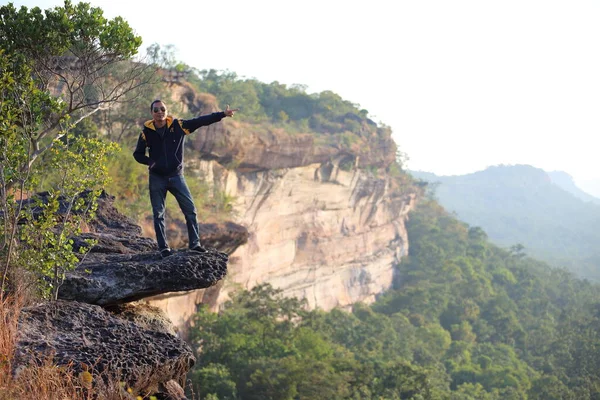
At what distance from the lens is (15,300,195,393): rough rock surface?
3.58 metres

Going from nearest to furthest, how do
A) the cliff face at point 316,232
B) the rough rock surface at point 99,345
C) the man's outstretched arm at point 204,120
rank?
the rough rock surface at point 99,345 → the man's outstretched arm at point 204,120 → the cliff face at point 316,232

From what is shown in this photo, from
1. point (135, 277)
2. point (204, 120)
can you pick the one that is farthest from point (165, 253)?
point (204, 120)

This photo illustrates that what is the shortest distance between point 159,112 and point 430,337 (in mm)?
24481

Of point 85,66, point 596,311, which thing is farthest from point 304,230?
point 85,66

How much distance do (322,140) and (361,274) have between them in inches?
384

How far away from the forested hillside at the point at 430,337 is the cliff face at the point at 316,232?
1758 millimetres

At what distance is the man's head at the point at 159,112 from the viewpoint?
4.62m

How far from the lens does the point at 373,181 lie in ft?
112

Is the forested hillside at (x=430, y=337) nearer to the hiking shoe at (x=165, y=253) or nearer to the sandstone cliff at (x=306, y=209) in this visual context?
the sandstone cliff at (x=306, y=209)

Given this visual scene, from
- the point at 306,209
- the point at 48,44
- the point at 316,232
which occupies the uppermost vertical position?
the point at 48,44

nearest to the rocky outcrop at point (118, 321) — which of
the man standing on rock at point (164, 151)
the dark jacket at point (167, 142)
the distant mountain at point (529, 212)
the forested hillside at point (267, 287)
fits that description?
the forested hillside at point (267, 287)

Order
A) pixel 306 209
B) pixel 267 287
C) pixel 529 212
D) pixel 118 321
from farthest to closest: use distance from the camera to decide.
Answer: pixel 529 212 < pixel 306 209 < pixel 267 287 < pixel 118 321

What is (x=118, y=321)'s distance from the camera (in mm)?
4168

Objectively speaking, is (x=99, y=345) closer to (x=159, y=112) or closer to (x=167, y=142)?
(x=167, y=142)
